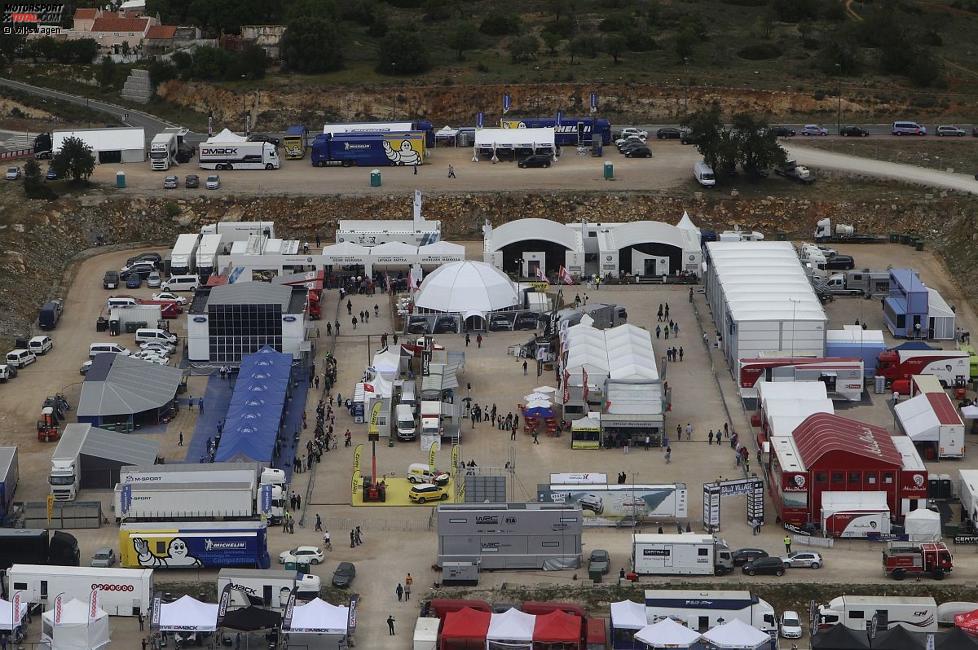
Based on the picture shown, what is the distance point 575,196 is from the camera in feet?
389

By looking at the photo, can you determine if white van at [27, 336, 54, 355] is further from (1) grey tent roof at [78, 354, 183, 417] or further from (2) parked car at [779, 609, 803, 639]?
(2) parked car at [779, 609, 803, 639]

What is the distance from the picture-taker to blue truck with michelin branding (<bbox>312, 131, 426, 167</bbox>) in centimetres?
12469

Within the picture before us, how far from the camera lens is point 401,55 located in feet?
458

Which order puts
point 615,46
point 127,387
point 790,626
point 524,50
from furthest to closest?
point 524,50 < point 615,46 < point 127,387 < point 790,626

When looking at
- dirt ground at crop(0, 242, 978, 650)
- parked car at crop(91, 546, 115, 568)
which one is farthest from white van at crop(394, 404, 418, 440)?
parked car at crop(91, 546, 115, 568)

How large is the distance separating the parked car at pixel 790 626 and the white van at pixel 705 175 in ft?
174

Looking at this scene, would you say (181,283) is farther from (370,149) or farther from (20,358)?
(370,149)

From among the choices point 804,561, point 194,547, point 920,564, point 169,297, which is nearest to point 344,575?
point 194,547

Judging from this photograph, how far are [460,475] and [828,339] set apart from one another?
21021mm

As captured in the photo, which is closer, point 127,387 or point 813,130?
point 127,387

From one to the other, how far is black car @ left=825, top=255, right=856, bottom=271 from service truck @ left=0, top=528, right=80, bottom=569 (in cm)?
4938

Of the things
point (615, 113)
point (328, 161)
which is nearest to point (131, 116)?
point (328, 161)

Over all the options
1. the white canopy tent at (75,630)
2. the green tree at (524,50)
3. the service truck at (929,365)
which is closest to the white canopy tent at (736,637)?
the white canopy tent at (75,630)

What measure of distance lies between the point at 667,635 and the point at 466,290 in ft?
120
